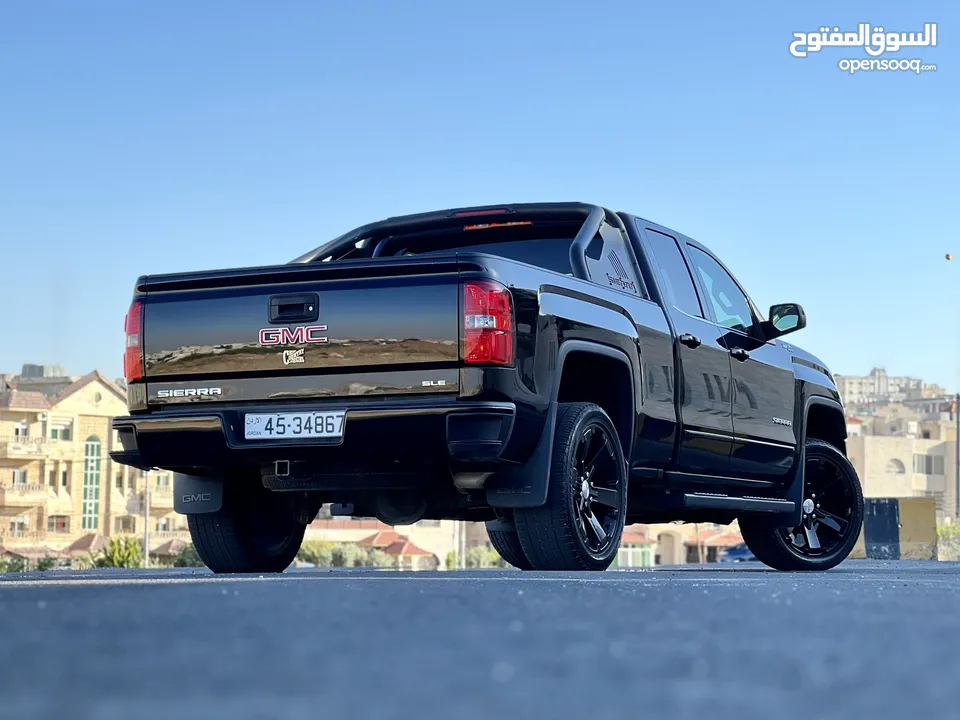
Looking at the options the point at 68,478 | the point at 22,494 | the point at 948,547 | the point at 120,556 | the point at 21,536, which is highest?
the point at 948,547

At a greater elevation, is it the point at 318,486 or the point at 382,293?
the point at 382,293

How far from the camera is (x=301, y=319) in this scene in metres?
7.42

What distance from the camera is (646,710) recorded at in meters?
2.58

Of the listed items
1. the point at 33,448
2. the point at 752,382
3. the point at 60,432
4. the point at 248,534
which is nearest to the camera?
the point at 248,534

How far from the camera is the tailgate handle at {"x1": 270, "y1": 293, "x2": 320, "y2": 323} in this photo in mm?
7402

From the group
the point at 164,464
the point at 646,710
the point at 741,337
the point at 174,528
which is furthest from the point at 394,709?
the point at 174,528

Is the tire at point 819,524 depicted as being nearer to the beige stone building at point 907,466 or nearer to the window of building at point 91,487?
the window of building at point 91,487

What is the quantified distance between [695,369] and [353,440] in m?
2.65

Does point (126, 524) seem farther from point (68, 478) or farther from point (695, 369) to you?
point (695, 369)

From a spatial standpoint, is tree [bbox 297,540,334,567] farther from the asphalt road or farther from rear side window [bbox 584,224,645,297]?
the asphalt road

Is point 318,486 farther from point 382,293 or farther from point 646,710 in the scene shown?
point 646,710

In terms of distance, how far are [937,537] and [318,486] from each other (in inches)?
513

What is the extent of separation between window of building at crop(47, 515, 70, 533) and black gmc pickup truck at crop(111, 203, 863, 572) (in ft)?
304

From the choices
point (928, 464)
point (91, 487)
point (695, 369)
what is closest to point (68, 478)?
point (91, 487)
